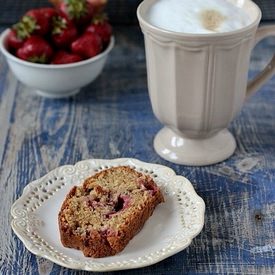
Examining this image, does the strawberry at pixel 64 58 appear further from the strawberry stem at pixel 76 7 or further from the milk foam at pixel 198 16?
the milk foam at pixel 198 16

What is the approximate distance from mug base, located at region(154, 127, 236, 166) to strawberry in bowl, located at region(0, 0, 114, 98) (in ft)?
0.71

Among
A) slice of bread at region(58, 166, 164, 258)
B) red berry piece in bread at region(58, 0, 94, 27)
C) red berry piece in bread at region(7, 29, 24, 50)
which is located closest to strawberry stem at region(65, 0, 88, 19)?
red berry piece in bread at region(58, 0, 94, 27)

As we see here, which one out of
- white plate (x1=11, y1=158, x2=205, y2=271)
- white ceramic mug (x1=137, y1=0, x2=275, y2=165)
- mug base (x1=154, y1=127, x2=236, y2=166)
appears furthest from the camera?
mug base (x1=154, y1=127, x2=236, y2=166)

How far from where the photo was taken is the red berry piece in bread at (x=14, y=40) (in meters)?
1.15

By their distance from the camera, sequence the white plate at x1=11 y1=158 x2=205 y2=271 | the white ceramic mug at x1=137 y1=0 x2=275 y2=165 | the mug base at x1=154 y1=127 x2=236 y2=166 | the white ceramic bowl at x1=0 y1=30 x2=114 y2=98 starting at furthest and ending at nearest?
the white ceramic bowl at x1=0 y1=30 x2=114 y2=98 < the mug base at x1=154 y1=127 x2=236 y2=166 < the white ceramic mug at x1=137 y1=0 x2=275 y2=165 < the white plate at x1=11 y1=158 x2=205 y2=271

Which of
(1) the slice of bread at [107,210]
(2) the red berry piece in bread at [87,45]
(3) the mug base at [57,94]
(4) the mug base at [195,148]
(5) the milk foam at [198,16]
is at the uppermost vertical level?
(5) the milk foam at [198,16]

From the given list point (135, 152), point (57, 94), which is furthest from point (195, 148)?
point (57, 94)

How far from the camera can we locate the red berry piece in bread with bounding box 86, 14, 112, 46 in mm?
1171

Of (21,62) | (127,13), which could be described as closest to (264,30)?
(21,62)

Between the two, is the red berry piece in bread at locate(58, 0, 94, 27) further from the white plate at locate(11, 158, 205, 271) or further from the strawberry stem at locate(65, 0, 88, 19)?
the white plate at locate(11, 158, 205, 271)

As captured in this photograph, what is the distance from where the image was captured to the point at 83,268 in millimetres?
739

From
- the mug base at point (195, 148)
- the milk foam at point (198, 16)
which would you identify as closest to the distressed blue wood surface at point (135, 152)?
the mug base at point (195, 148)

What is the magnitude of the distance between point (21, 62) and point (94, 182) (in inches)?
13.7

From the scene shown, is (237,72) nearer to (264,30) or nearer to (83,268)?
(264,30)
